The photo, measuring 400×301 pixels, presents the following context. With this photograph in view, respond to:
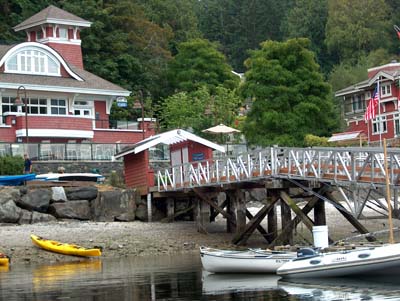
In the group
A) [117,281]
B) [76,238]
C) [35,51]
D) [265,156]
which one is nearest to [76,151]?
[35,51]

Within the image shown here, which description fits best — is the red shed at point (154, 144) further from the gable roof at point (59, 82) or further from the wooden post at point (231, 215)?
the gable roof at point (59, 82)

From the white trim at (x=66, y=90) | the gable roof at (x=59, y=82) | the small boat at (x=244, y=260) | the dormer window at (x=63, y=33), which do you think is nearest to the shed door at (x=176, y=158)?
the white trim at (x=66, y=90)

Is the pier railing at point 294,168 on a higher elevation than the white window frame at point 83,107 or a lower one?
lower

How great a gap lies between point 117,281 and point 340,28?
78954 mm

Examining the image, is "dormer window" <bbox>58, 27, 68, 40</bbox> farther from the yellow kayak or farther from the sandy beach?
the yellow kayak

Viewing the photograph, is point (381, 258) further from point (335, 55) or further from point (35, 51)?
point (335, 55)

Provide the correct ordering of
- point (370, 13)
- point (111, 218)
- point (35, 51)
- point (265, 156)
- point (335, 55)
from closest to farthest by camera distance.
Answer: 1. point (265, 156)
2. point (111, 218)
3. point (35, 51)
4. point (370, 13)
5. point (335, 55)

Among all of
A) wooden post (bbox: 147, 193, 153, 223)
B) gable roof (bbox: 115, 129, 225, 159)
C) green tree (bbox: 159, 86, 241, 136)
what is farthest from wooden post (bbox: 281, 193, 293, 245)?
green tree (bbox: 159, 86, 241, 136)

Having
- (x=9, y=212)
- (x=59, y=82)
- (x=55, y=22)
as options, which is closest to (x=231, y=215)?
(x=9, y=212)

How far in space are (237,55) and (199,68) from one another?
147ft

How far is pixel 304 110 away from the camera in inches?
2564

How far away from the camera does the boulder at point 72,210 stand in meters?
47.6

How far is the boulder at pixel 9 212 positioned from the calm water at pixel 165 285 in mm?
8146

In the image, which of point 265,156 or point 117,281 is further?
point 265,156
